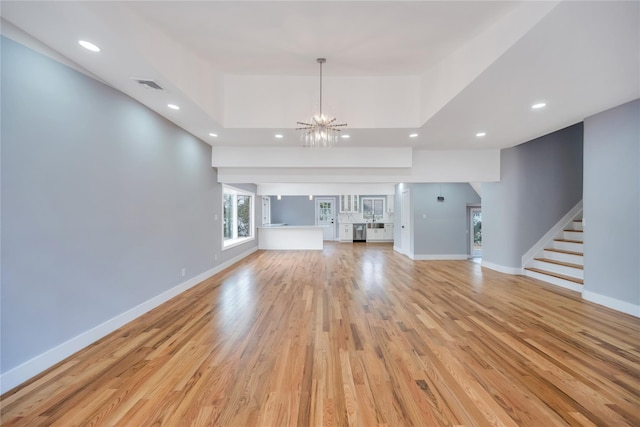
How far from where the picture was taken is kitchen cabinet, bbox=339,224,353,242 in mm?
12456

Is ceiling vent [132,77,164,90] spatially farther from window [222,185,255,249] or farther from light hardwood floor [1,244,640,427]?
window [222,185,255,249]

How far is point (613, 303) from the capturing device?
3.55m

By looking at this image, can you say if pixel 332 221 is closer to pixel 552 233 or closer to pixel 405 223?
pixel 405 223

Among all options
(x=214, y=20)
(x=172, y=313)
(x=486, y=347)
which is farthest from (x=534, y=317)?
(x=214, y=20)

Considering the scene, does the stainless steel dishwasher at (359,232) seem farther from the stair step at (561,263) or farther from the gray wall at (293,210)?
the stair step at (561,263)

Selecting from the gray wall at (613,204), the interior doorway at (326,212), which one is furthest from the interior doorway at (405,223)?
the interior doorway at (326,212)

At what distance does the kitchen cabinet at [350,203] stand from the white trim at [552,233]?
25.3ft

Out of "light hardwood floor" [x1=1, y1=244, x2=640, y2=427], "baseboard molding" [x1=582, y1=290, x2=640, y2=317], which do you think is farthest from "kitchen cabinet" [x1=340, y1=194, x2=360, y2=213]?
"baseboard molding" [x1=582, y1=290, x2=640, y2=317]

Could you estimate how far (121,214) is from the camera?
306cm

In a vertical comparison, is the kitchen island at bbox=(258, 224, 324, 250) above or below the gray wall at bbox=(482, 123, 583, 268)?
below

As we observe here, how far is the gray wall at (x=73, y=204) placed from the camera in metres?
2.02

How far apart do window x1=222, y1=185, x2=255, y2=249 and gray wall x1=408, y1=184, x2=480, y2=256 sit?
16.4ft

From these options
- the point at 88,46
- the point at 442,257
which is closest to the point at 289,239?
the point at 442,257

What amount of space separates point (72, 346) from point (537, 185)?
751cm
